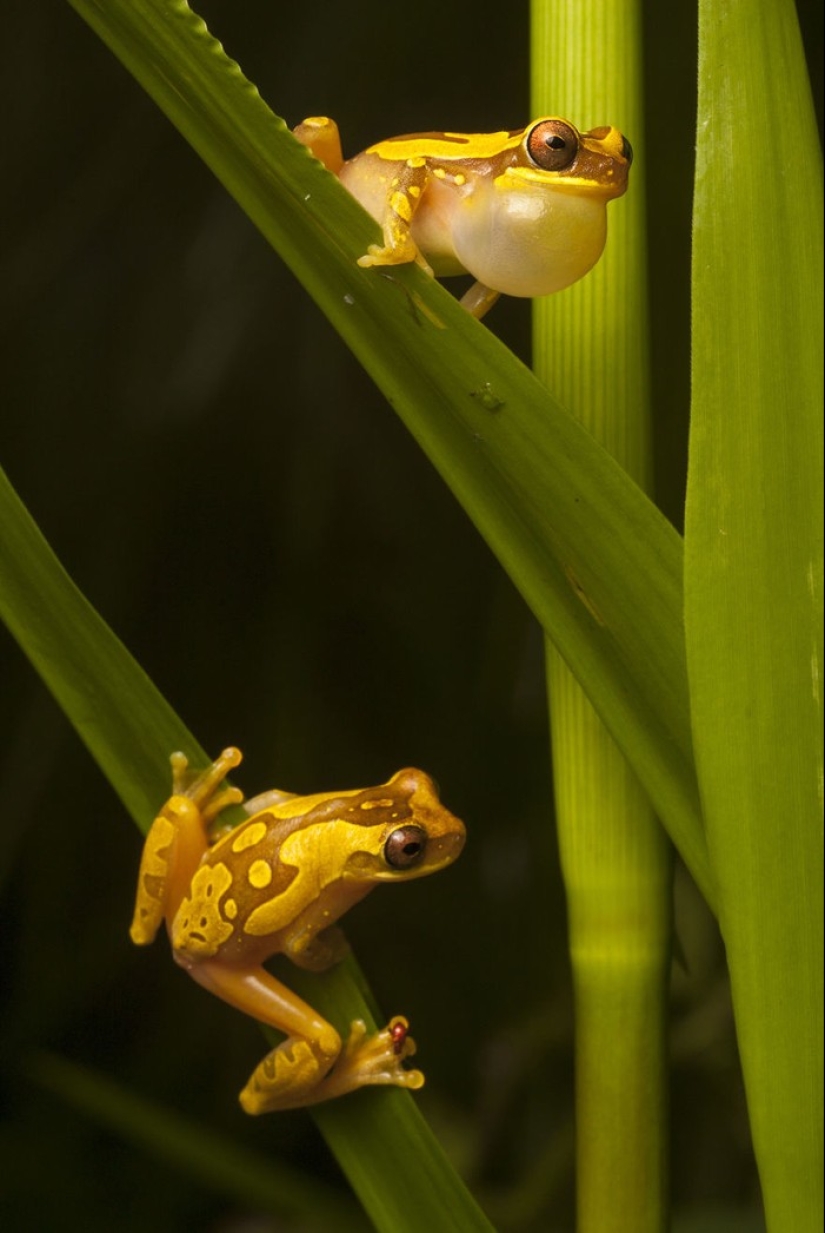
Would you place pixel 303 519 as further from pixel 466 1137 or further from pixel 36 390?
pixel 466 1137

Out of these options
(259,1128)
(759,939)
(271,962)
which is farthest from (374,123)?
(259,1128)

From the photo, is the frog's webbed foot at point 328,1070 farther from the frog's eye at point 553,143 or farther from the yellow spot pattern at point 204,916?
the frog's eye at point 553,143

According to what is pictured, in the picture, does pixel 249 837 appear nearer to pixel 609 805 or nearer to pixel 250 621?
pixel 609 805

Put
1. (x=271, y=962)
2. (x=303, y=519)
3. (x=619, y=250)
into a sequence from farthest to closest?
1. (x=303, y=519)
2. (x=271, y=962)
3. (x=619, y=250)

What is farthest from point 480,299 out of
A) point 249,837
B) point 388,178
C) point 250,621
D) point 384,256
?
point 250,621

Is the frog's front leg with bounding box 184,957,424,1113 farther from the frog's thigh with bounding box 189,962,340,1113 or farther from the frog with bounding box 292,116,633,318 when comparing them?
the frog with bounding box 292,116,633,318
